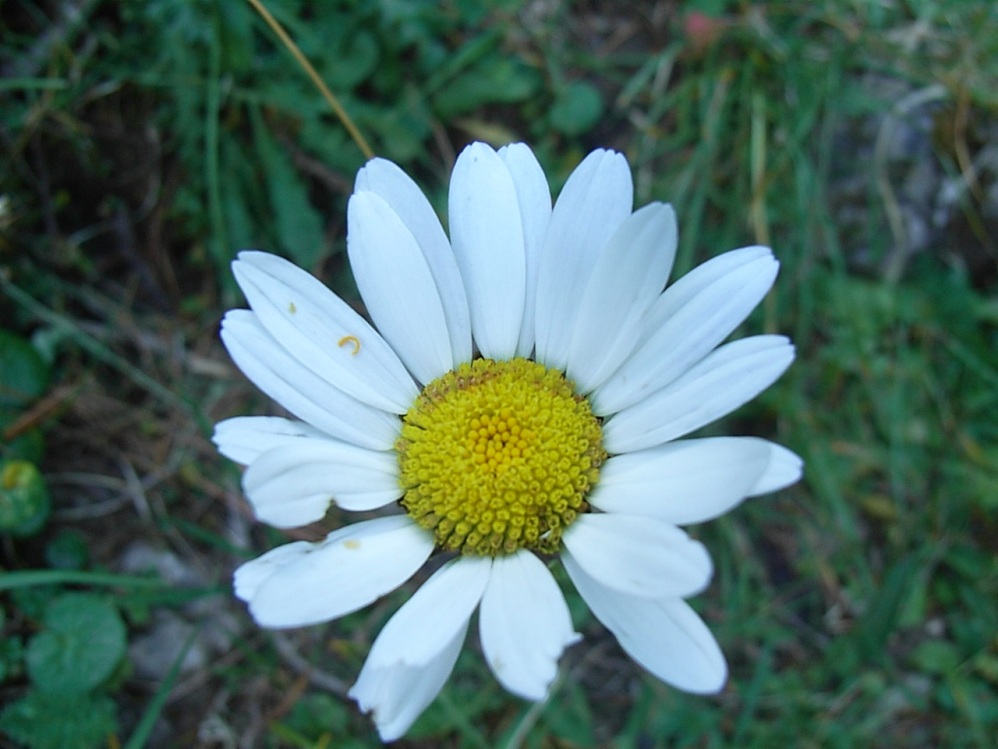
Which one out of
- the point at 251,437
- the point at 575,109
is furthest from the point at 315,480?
the point at 575,109

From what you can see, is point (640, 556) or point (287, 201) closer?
point (640, 556)

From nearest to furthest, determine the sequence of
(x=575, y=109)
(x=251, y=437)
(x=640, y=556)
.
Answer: (x=640, y=556) < (x=251, y=437) < (x=575, y=109)

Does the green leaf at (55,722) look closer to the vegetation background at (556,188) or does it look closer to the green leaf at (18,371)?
the vegetation background at (556,188)

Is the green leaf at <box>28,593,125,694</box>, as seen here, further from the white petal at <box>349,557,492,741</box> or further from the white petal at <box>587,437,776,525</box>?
the white petal at <box>587,437,776,525</box>

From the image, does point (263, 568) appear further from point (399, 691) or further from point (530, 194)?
point (530, 194)

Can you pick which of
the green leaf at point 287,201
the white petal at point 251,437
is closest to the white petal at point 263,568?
the white petal at point 251,437

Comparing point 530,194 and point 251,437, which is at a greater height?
point 530,194

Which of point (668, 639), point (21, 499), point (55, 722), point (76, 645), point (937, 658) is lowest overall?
point (937, 658)
